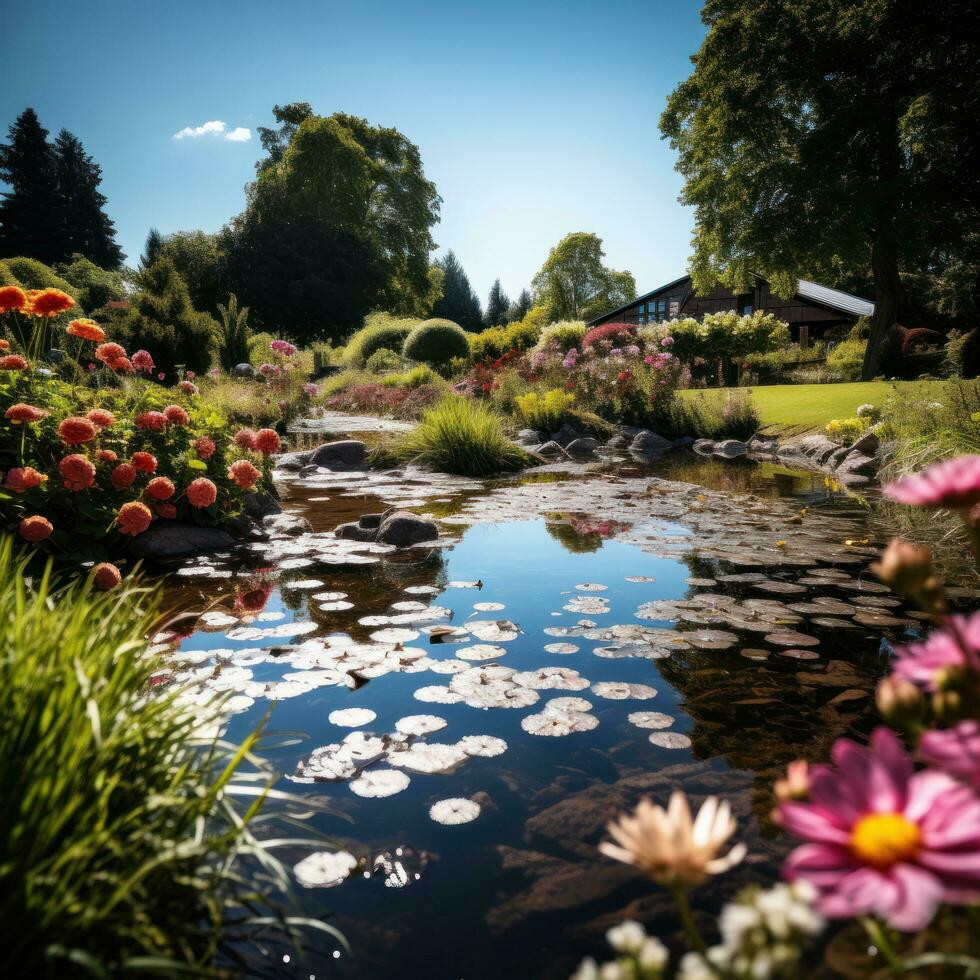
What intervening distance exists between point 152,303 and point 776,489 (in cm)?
1409

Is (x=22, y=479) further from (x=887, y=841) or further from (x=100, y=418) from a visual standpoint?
(x=887, y=841)

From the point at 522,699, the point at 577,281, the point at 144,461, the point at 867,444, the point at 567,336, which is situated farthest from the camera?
the point at 577,281

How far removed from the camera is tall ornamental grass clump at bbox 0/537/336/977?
3.01 ft

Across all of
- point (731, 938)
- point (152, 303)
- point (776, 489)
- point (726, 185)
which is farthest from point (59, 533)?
point (726, 185)

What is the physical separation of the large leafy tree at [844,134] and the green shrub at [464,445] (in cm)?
1221

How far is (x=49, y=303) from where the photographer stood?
12.7ft

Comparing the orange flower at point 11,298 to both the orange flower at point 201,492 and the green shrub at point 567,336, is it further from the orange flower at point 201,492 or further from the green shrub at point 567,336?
the green shrub at point 567,336

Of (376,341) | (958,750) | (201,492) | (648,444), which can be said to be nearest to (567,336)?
(376,341)

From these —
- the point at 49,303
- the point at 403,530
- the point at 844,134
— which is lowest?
the point at 403,530

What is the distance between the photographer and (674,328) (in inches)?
828

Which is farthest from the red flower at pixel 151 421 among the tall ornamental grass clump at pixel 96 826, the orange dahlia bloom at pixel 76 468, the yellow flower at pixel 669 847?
the yellow flower at pixel 669 847

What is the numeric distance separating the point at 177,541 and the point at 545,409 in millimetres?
8443

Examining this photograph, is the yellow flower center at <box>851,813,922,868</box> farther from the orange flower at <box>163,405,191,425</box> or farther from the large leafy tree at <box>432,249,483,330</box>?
the large leafy tree at <box>432,249,483,330</box>

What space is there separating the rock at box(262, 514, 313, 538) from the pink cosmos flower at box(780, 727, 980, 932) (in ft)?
16.3
